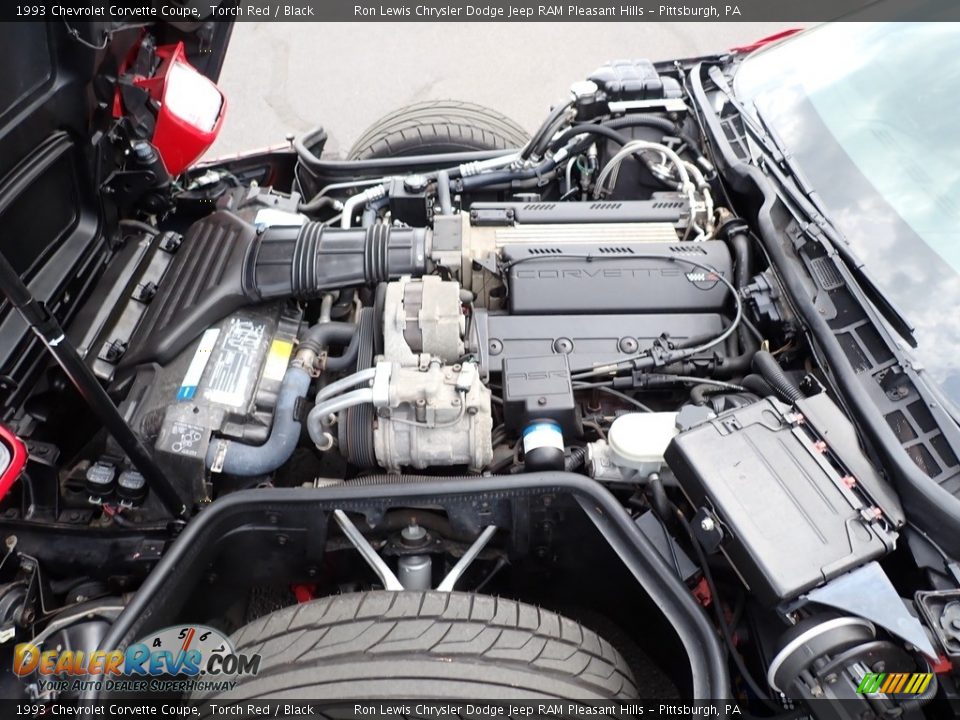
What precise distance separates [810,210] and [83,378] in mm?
1817

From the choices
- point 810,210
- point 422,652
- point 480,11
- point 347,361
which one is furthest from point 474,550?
point 480,11

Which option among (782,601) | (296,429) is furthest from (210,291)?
(782,601)

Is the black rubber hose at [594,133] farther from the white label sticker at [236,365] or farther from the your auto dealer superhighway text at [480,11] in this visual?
the your auto dealer superhighway text at [480,11]

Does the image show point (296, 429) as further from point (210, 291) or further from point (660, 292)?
point (660, 292)

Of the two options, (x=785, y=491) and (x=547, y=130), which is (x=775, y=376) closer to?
(x=785, y=491)

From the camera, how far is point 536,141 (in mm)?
2590

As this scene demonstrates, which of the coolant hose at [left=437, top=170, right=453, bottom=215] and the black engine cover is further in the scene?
the coolant hose at [left=437, top=170, right=453, bottom=215]

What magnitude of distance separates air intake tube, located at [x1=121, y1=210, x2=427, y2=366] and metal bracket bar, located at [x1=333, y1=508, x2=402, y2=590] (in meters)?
0.67

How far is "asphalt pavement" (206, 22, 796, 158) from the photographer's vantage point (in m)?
4.32

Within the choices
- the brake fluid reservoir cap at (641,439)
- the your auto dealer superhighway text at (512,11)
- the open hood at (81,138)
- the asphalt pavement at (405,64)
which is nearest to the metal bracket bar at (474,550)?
the brake fluid reservoir cap at (641,439)

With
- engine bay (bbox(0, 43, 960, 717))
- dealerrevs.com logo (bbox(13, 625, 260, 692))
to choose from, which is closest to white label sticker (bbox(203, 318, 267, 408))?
engine bay (bbox(0, 43, 960, 717))

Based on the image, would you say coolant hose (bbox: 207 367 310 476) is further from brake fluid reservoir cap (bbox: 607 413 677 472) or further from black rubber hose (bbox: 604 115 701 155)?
black rubber hose (bbox: 604 115 701 155)

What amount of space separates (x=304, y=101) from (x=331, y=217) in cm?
206

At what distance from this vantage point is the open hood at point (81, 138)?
1767mm
